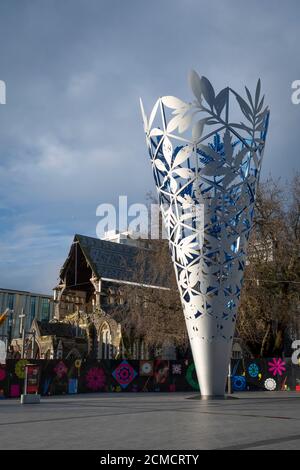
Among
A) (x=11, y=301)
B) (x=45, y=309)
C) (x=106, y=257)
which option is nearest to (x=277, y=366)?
(x=106, y=257)

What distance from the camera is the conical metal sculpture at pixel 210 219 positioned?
21047 mm

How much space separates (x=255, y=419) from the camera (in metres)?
13.7

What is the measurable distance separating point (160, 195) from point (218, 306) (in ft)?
16.7

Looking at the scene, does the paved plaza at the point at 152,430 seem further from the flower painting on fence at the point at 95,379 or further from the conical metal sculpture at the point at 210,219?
the flower painting on fence at the point at 95,379

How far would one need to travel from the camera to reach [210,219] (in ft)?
69.5

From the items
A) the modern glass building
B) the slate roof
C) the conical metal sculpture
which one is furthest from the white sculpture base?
the modern glass building

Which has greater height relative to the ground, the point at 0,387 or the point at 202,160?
the point at 202,160

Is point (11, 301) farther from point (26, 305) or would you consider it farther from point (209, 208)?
point (209, 208)

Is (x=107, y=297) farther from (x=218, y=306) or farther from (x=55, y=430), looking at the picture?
(x=55, y=430)

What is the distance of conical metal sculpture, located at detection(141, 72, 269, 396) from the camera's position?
69.1ft

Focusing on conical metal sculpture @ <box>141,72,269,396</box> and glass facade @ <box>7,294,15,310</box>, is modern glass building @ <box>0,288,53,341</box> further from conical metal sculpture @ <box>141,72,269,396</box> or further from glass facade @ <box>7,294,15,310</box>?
conical metal sculpture @ <box>141,72,269,396</box>

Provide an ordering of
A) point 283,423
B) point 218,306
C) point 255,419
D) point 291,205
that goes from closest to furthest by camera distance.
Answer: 1. point 283,423
2. point 255,419
3. point 218,306
4. point 291,205

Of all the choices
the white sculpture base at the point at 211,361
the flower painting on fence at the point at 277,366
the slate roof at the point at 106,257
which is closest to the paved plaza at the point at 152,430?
the white sculpture base at the point at 211,361
